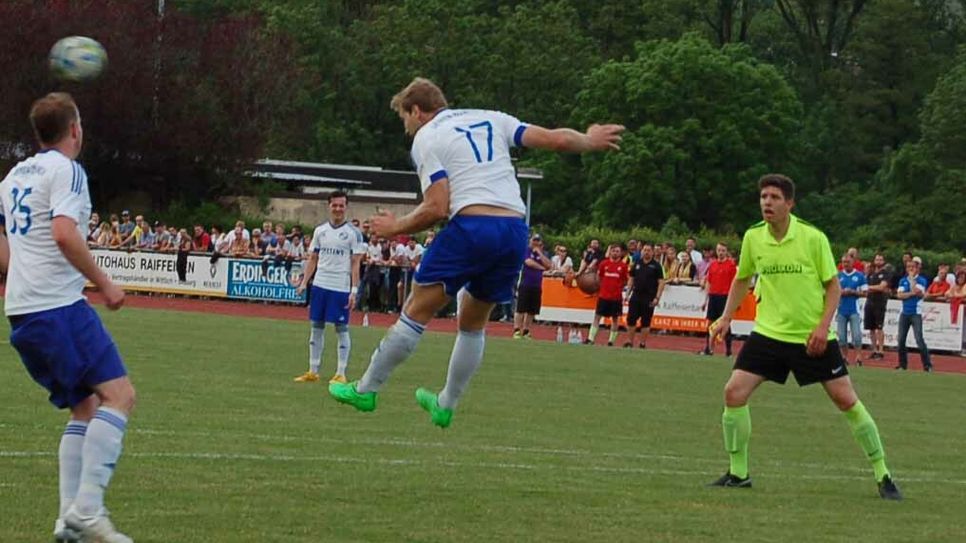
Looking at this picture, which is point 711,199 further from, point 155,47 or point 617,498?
point 617,498

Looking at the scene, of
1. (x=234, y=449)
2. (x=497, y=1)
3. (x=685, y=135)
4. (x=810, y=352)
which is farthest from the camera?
(x=497, y=1)

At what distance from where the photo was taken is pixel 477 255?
10.9 m

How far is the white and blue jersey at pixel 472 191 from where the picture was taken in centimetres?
1090

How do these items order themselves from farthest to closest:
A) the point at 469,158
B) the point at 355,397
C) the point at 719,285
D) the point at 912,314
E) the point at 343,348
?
the point at 719,285 < the point at 912,314 < the point at 343,348 < the point at 355,397 < the point at 469,158

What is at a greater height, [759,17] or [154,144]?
[759,17]

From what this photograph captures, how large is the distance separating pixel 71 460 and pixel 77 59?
4196 mm

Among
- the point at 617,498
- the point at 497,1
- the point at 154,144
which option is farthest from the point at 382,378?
the point at 497,1

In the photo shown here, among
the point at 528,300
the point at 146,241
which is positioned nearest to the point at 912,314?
the point at 528,300

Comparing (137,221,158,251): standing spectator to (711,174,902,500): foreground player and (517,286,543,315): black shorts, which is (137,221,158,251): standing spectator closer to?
(517,286,543,315): black shorts

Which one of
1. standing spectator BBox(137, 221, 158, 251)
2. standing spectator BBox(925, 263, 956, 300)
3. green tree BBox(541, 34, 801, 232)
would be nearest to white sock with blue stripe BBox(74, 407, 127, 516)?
standing spectator BBox(925, 263, 956, 300)

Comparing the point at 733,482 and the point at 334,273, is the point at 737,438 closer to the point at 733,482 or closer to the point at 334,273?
the point at 733,482

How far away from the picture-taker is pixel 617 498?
11180 millimetres

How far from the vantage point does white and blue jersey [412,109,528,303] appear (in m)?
10.9

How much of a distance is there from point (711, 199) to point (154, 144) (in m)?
25.4
